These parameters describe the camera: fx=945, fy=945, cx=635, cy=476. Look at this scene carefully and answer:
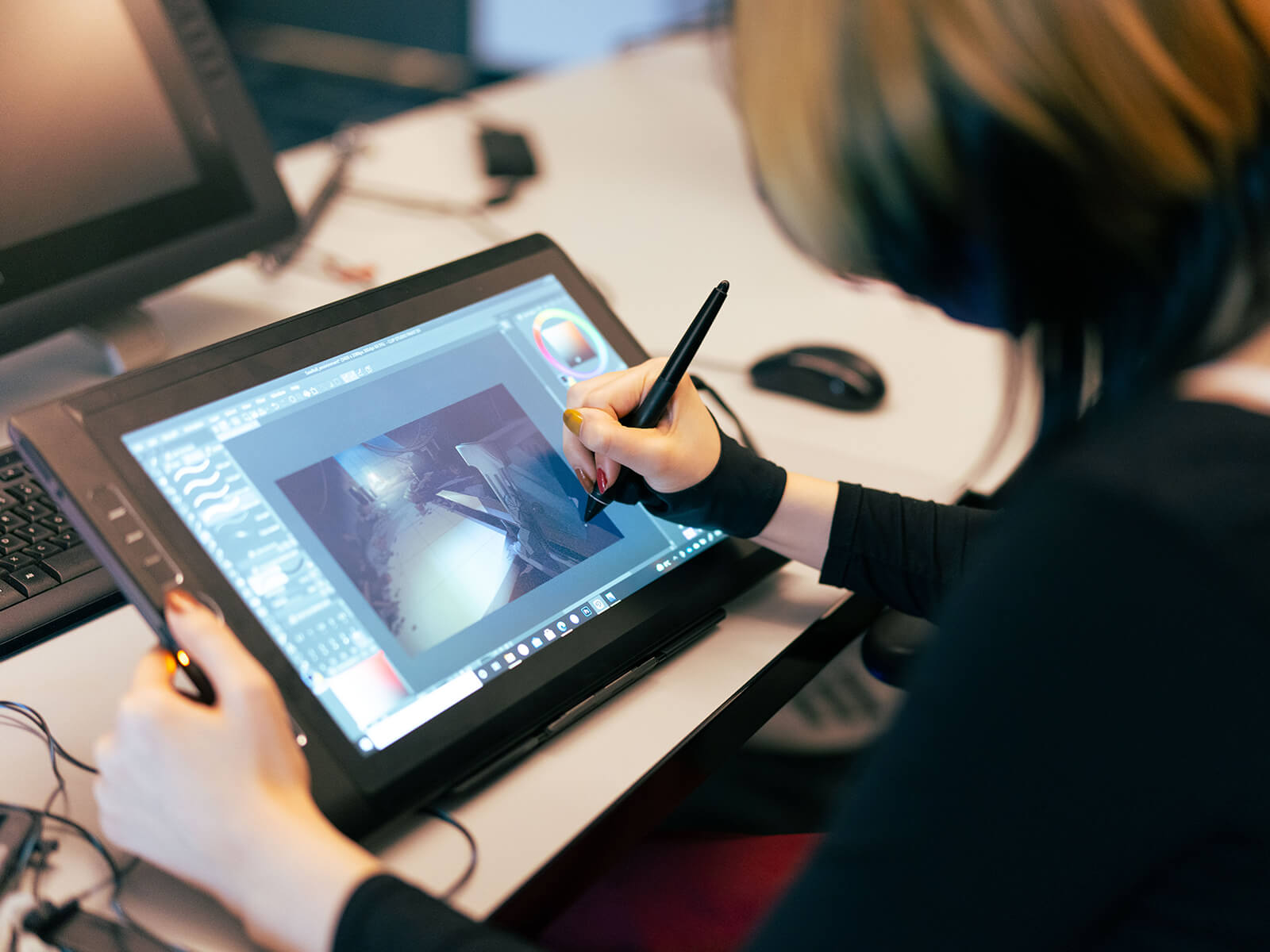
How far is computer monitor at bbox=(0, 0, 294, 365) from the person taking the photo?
2.67 ft

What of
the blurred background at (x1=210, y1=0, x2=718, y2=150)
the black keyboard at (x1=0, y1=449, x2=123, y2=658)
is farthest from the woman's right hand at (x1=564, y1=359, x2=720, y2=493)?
the blurred background at (x1=210, y1=0, x2=718, y2=150)

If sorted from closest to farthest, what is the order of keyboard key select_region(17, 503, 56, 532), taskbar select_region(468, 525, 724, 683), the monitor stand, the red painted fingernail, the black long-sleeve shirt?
the black long-sleeve shirt < the red painted fingernail < taskbar select_region(468, 525, 724, 683) < keyboard key select_region(17, 503, 56, 532) < the monitor stand

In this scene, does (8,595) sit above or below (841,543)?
above

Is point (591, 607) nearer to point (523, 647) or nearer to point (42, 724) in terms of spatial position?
point (523, 647)

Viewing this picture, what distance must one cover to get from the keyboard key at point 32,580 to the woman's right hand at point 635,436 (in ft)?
1.24

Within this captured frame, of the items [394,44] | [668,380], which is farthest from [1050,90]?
[394,44]

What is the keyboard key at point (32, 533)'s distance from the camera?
0.68 metres

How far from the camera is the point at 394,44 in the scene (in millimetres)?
2688

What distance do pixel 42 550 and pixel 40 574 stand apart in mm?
18

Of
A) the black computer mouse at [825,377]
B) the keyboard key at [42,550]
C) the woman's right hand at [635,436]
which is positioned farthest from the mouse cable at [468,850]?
the black computer mouse at [825,377]

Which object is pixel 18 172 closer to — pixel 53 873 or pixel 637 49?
pixel 53 873

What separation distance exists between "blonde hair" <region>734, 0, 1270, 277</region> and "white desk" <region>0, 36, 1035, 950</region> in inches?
14.5

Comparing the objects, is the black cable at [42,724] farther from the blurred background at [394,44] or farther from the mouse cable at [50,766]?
the blurred background at [394,44]

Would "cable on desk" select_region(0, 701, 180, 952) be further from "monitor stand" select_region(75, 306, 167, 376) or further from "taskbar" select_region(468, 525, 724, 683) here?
"monitor stand" select_region(75, 306, 167, 376)
